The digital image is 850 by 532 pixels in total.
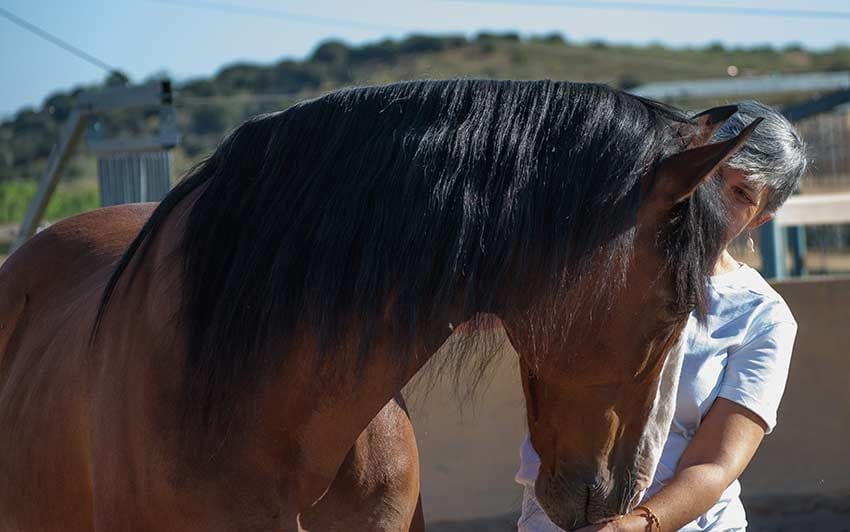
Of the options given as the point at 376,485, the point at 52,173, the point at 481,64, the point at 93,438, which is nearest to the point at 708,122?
the point at 376,485

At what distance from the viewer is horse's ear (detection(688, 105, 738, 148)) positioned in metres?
2.28

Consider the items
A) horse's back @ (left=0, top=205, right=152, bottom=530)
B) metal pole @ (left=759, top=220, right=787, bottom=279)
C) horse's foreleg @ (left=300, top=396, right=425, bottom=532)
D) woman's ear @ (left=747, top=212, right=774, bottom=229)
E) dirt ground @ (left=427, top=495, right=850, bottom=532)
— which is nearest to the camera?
horse's foreleg @ (left=300, top=396, right=425, bottom=532)

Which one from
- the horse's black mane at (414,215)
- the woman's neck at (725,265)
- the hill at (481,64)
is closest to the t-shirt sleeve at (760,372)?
the woman's neck at (725,265)

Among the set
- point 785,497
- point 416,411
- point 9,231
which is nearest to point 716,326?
point 416,411

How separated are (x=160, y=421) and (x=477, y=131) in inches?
35.6

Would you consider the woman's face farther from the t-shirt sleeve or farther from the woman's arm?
the woman's arm

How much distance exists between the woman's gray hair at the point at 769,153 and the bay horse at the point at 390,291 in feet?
1.15

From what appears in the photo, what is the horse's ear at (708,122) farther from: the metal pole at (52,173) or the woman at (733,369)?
the metal pole at (52,173)

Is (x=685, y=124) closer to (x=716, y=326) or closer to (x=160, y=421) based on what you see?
(x=716, y=326)

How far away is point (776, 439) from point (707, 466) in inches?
115

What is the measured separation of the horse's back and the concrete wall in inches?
78.5

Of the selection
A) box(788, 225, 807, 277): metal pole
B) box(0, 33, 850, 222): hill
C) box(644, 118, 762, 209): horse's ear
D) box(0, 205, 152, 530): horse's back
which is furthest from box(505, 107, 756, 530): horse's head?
box(0, 33, 850, 222): hill

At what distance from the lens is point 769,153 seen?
2.68 metres

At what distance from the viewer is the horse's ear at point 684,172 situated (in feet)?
6.89
